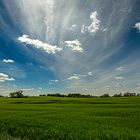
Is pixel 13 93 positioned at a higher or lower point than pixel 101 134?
higher

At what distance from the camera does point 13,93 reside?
622 ft

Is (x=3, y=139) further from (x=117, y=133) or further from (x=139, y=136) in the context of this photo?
(x=139, y=136)

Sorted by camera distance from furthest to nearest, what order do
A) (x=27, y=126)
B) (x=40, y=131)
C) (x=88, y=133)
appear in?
1. (x=27, y=126)
2. (x=40, y=131)
3. (x=88, y=133)

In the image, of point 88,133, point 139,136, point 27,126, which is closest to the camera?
point 139,136

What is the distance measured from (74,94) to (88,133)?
164019 mm

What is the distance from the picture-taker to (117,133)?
18.4 m

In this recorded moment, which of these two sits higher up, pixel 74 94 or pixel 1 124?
pixel 74 94

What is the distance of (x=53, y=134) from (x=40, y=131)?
76.4 inches

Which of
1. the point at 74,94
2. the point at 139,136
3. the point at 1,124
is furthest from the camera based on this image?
the point at 74,94

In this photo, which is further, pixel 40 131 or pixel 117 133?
pixel 40 131

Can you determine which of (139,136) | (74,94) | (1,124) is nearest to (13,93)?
(74,94)

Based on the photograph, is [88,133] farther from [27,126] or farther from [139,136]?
[27,126]

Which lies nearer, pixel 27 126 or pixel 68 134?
pixel 68 134

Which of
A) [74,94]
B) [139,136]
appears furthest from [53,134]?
[74,94]
